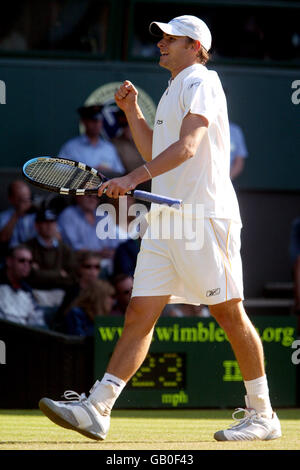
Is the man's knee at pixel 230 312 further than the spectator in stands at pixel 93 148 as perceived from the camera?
No

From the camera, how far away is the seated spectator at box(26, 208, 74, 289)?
26.4 ft

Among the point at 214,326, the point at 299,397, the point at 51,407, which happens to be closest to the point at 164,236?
the point at 51,407

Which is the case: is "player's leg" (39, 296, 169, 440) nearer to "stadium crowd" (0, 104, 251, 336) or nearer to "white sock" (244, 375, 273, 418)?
"white sock" (244, 375, 273, 418)

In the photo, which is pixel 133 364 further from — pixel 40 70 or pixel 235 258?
pixel 40 70

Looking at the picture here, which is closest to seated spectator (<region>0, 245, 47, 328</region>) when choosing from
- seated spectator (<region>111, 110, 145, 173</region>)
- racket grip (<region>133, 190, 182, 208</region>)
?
seated spectator (<region>111, 110, 145, 173</region>)

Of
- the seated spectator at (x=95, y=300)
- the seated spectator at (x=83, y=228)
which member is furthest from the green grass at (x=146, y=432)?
the seated spectator at (x=83, y=228)

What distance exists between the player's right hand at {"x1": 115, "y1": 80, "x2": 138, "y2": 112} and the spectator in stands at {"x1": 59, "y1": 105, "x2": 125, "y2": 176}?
13.0 feet

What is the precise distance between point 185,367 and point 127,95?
2.48 meters

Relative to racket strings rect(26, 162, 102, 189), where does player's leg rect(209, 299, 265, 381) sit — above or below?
below

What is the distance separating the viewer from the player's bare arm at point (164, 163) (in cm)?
434

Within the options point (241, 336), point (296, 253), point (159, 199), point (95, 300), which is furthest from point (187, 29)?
point (296, 253)

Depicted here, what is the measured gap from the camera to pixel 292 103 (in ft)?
32.4

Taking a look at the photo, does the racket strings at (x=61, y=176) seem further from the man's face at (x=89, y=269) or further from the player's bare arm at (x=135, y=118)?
the man's face at (x=89, y=269)

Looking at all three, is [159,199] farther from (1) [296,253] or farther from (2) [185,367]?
(1) [296,253]
